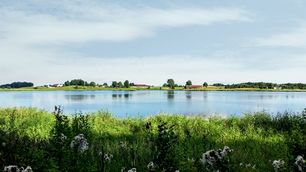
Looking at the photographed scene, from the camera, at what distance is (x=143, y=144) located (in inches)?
551

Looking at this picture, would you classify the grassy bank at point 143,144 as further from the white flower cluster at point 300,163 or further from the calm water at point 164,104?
the calm water at point 164,104

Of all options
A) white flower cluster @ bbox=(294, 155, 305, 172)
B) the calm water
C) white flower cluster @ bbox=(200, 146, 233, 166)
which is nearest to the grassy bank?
white flower cluster @ bbox=(200, 146, 233, 166)

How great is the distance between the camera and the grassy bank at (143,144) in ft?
21.0

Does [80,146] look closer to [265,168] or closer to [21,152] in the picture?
[21,152]

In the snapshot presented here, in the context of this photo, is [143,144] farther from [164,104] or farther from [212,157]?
[164,104]

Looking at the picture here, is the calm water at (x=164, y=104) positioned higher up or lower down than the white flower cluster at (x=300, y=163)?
lower down

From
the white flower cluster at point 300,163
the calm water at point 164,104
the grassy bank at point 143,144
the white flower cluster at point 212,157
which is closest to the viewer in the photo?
the white flower cluster at point 212,157

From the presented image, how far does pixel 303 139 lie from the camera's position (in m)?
8.54

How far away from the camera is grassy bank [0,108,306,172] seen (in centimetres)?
639

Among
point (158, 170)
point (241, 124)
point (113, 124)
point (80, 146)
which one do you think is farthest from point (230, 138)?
point (158, 170)

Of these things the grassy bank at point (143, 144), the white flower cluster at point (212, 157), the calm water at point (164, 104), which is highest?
the white flower cluster at point (212, 157)

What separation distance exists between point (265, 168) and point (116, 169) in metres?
3.95

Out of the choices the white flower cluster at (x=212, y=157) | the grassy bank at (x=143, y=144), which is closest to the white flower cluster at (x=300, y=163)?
the grassy bank at (x=143, y=144)

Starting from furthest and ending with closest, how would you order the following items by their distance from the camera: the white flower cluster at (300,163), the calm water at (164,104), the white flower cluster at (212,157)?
the calm water at (164,104) < the white flower cluster at (300,163) < the white flower cluster at (212,157)
